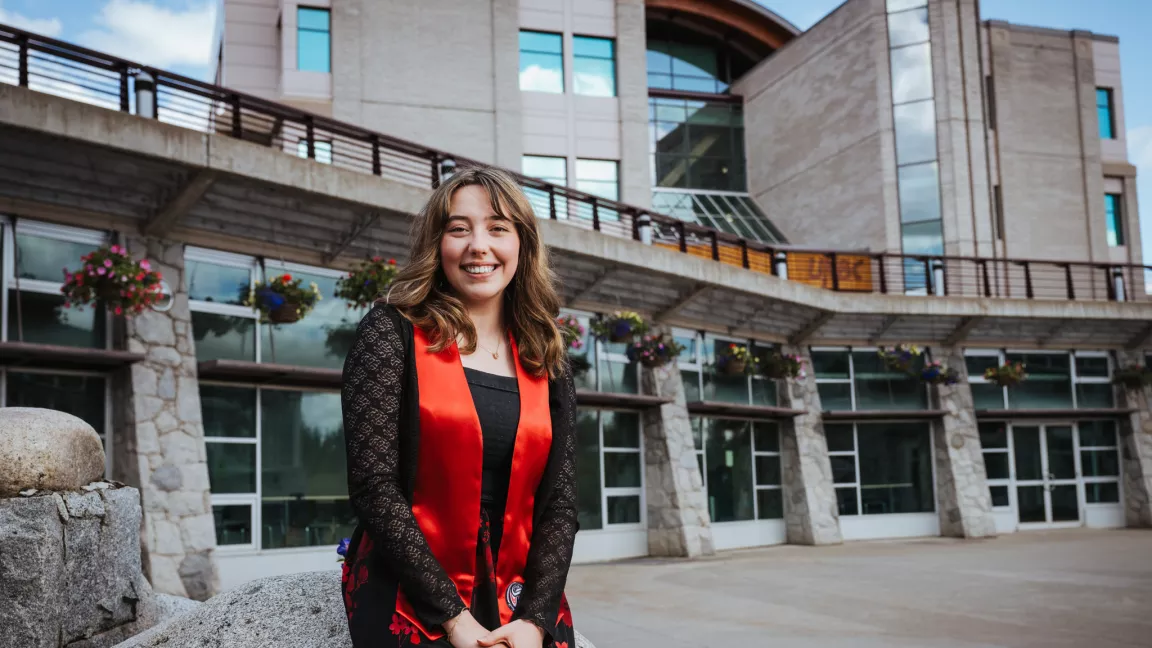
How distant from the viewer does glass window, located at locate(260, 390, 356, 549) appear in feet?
41.1

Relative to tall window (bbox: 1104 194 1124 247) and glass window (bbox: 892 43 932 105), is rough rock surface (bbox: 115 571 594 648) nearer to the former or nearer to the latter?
glass window (bbox: 892 43 932 105)

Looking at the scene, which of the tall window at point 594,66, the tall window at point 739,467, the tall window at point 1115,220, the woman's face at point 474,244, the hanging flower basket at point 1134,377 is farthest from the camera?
the tall window at point 1115,220

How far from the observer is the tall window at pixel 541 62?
73.8 ft

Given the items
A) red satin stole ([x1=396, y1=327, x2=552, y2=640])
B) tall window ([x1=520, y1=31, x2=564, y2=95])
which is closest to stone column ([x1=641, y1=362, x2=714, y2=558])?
tall window ([x1=520, y1=31, x2=564, y2=95])

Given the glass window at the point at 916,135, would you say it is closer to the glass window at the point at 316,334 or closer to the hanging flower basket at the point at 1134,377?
the hanging flower basket at the point at 1134,377

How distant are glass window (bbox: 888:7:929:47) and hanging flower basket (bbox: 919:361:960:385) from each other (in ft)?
30.3

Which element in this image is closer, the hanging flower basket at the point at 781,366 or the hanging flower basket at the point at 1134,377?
the hanging flower basket at the point at 781,366

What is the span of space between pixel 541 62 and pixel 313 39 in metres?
5.19

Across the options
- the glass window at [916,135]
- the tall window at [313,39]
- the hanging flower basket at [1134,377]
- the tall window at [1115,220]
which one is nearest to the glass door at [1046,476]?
the hanging flower basket at [1134,377]

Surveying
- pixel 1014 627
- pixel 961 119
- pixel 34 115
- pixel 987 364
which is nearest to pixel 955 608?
pixel 1014 627

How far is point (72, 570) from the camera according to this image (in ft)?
17.7

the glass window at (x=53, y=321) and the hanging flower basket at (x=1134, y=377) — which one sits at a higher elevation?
the glass window at (x=53, y=321)

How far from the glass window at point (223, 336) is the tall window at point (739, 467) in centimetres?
911

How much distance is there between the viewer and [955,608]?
10.4m
